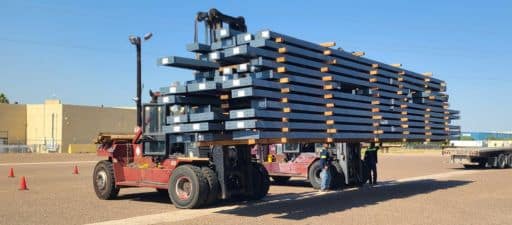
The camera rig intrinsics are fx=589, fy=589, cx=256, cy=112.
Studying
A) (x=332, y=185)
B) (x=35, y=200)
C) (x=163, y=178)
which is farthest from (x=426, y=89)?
(x=35, y=200)

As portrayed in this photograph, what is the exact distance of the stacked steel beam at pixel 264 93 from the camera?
38.4 ft

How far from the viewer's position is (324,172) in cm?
1808

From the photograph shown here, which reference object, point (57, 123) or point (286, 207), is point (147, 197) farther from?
point (57, 123)

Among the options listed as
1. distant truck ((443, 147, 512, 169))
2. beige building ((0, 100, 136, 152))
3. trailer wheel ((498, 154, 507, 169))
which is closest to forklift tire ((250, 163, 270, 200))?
distant truck ((443, 147, 512, 169))

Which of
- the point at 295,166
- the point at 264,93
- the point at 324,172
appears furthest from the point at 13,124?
the point at 264,93

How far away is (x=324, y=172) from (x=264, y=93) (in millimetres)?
7107

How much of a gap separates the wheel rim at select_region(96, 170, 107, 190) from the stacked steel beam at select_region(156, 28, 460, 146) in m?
2.20

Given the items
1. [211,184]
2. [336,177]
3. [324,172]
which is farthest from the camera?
[336,177]

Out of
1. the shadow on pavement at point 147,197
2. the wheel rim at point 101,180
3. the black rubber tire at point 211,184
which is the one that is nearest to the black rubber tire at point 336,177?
the shadow on pavement at point 147,197

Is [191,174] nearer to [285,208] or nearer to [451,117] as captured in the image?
[285,208]

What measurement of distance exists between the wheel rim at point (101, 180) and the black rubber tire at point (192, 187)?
2.93m

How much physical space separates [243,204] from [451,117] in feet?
37.2

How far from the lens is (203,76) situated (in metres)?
12.7

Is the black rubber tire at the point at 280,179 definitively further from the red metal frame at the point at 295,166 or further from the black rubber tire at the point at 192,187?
the black rubber tire at the point at 192,187
